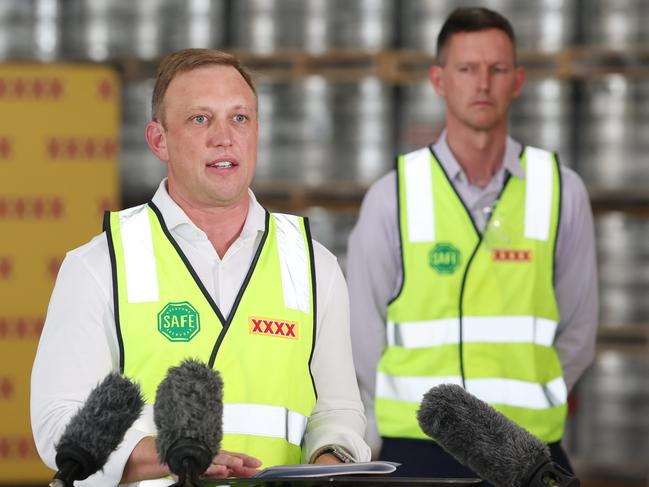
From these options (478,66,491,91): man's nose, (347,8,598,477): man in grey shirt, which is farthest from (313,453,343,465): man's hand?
(478,66,491,91): man's nose

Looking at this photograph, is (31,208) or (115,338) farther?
(31,208)

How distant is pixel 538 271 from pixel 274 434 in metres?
1.82

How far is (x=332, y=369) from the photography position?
3.42m

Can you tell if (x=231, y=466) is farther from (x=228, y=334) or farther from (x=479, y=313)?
(x=479, y=313)

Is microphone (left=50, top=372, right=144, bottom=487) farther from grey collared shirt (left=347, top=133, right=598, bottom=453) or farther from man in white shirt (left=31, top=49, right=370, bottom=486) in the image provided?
grey collared shirt (left=347, top=133, right=598, bottom=453)

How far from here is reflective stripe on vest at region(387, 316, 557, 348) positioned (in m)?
4.81

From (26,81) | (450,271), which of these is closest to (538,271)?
(450,271)

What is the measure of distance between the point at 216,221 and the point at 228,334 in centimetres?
31

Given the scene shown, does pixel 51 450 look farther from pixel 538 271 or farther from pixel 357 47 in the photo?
pixel 357 47

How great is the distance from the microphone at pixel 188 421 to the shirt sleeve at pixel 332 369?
3.46ft

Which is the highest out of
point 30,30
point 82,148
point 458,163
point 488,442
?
point 30,30

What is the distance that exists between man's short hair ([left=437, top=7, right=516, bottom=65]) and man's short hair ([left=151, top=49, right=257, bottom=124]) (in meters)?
1.75

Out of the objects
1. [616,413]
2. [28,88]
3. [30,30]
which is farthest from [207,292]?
[30,30]

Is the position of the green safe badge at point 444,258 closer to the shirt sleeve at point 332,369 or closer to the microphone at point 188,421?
the shirt sleeve at point 332,369
